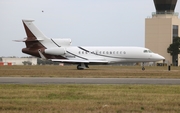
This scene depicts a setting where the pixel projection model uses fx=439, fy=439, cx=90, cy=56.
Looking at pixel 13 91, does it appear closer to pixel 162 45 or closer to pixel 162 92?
pixel 162 92

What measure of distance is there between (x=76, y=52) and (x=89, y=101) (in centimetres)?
4225

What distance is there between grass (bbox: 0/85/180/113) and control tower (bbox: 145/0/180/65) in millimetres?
81566

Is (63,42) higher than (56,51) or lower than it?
higher

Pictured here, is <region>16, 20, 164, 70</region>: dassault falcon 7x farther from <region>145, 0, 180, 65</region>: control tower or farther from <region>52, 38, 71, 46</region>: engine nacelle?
<region>145, 0, 180, 65</region>: control tower

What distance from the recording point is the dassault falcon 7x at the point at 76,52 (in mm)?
58531

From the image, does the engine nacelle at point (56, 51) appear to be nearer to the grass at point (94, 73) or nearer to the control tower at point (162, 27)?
the grass at point (94, 73)

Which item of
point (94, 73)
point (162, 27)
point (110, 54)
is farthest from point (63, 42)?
point (162, 27)

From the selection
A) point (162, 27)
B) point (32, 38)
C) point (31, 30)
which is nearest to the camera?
point (31, 30)

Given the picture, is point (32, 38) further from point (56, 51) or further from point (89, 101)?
point (89, 101)

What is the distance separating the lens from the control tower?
103 m

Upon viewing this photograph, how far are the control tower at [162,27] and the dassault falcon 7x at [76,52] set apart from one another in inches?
1732

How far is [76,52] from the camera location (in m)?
60.6

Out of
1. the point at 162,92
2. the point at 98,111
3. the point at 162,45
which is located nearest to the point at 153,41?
the point at 162,45

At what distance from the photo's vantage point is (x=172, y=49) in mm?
101438
